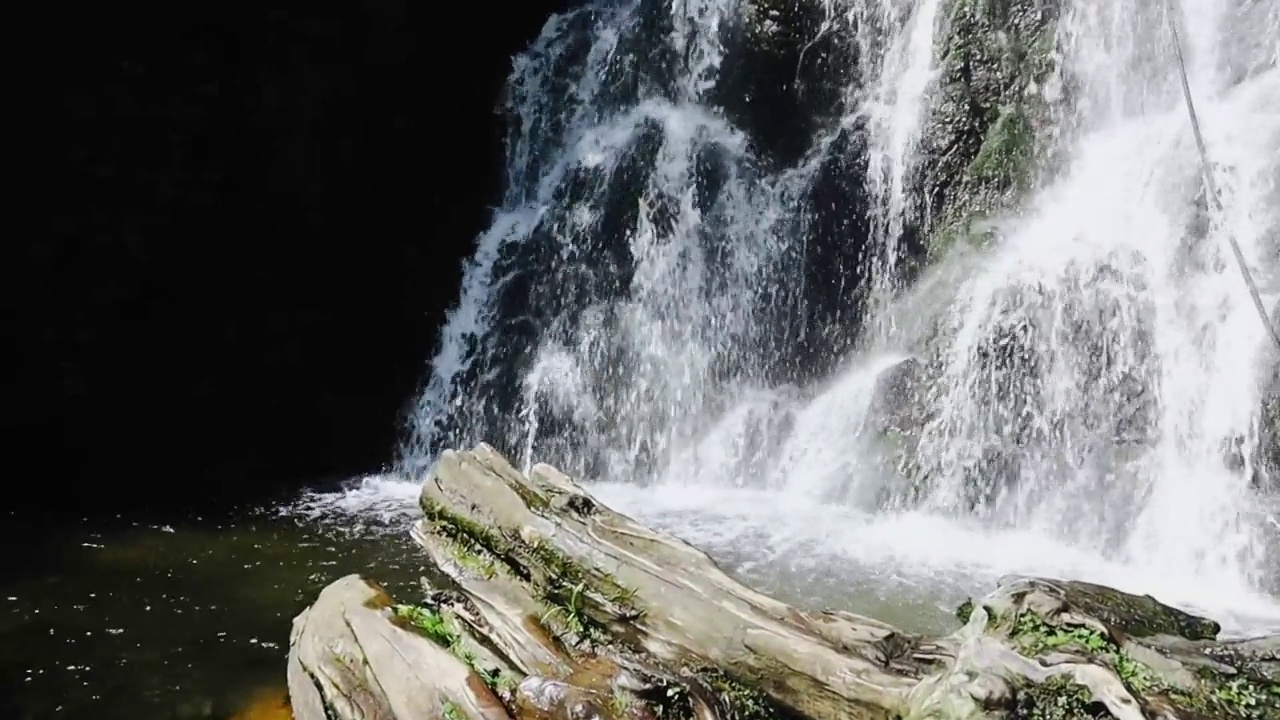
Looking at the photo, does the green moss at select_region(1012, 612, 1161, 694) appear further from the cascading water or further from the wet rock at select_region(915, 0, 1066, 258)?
the wet rock at select_region(915, 0, 1066, 258)

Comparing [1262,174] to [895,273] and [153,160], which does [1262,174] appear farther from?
[153,160]

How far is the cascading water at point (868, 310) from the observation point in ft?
25.5

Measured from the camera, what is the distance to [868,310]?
10.8 metres

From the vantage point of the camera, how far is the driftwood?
258cm

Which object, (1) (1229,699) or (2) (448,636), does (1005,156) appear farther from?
(2) (448,636)

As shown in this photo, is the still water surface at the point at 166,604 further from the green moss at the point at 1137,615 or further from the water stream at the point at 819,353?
the green moss at the point at 1137,615

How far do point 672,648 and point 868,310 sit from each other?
26.4 feet

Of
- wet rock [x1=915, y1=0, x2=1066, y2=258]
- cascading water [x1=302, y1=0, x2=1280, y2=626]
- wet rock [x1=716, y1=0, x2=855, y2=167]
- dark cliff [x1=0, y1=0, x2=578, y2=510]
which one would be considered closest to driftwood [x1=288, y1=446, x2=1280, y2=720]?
cascading water [x1=302, y1=0, x2=1280, y2=626]

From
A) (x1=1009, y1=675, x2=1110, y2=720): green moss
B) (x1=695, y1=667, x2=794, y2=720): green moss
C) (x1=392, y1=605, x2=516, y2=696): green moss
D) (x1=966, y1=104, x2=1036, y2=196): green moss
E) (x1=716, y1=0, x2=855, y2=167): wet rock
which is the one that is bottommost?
(x1=392, y1=605, x2=516, y2=696): green moss

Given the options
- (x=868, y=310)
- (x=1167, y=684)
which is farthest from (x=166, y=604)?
(x=868, y=310)

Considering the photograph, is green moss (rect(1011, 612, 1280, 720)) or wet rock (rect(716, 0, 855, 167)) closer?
green moss (rect(1011, 612, 1280, 720))

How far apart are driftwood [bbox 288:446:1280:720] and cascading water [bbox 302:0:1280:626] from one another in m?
3.59

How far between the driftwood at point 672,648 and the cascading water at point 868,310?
3587mm

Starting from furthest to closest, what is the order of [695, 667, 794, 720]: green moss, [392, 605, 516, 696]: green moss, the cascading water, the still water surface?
the cascading water, the still water surface, [392, 605, 516, 696]: green moss, [695, 667, 794, 720]: green moss
